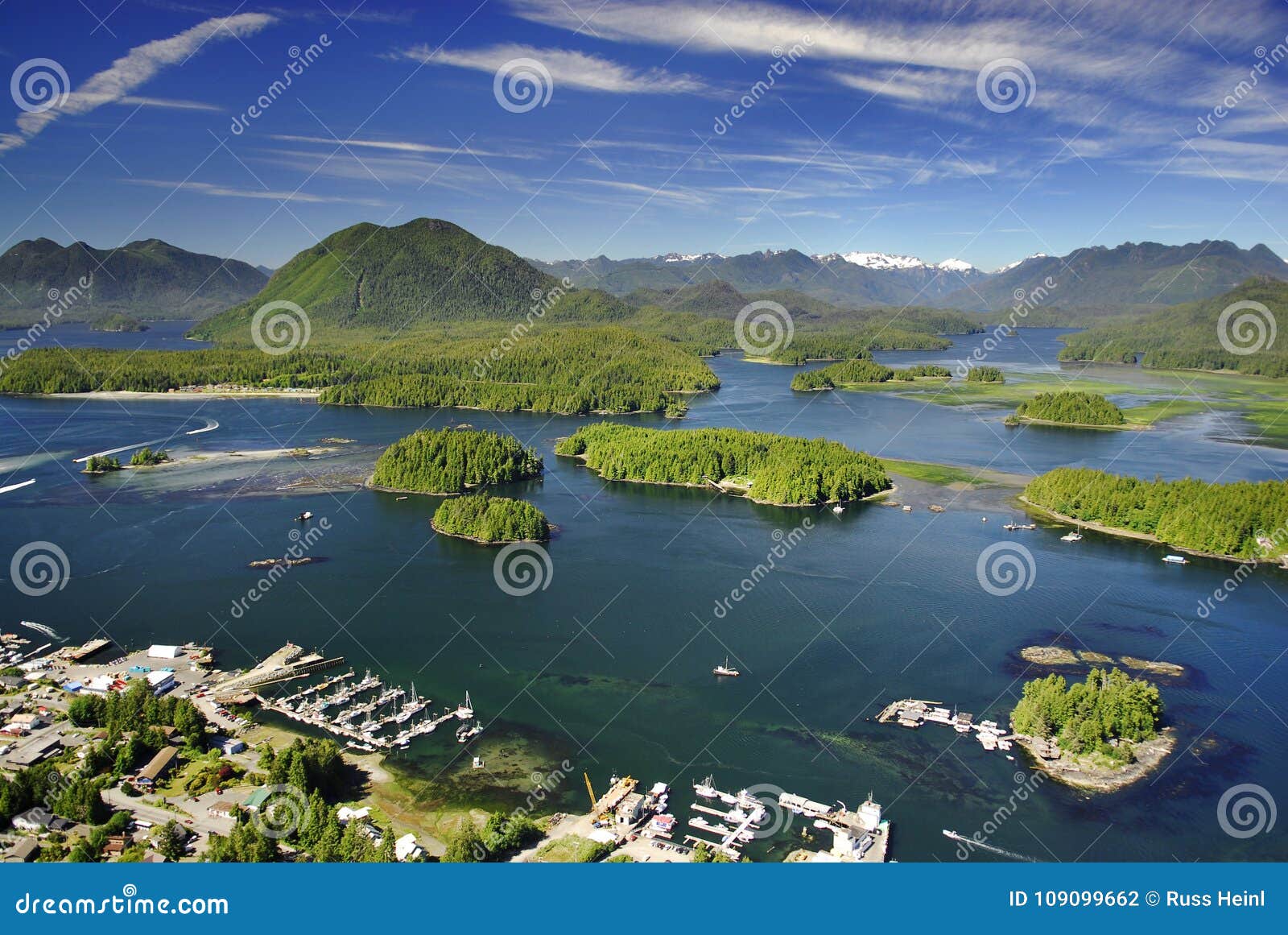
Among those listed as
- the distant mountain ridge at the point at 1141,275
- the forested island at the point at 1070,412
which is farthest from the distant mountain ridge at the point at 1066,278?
the forested island at the point at 1070,412

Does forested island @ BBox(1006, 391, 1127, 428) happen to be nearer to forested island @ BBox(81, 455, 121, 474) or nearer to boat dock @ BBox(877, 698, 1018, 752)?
boat dock @ BBox(877, 698, 1018, 752)

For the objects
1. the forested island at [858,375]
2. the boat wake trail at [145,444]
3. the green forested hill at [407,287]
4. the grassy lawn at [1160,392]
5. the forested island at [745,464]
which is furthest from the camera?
the green forested hill at [407,287]

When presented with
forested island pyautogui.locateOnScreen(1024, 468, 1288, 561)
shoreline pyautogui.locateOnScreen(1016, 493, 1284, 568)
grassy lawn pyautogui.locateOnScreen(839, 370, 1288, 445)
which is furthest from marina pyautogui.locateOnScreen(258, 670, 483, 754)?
grassy lawn pyautogui.locateOnScreen(839, 370, 1288, 445)

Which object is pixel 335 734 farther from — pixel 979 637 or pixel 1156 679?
pixel 1156 679

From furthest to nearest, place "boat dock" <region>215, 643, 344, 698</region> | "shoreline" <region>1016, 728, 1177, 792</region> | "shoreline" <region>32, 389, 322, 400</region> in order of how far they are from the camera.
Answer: "shoreline" <region>32, 389, 322, 400</region> → "boat dock" <region>215, 643, 344, 698</region> → "shoreline" <region>1016, 728, 1177, 792</region>

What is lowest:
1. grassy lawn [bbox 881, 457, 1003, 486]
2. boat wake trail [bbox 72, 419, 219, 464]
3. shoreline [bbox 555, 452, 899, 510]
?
shoreline [bbox 555, 452, 899, 510]

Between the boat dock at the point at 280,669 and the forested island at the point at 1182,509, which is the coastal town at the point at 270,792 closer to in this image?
the boat dock at the point at 280,669
